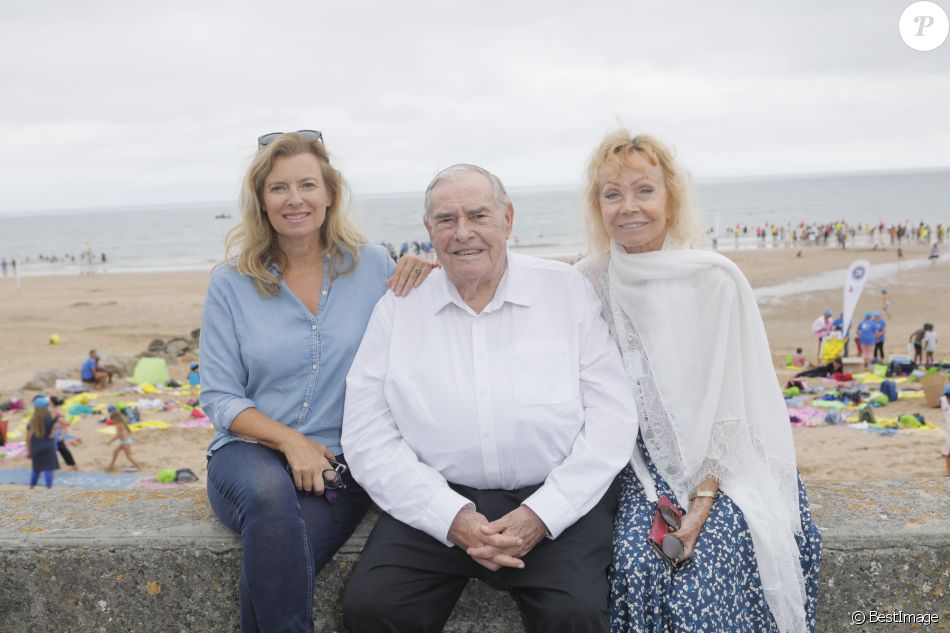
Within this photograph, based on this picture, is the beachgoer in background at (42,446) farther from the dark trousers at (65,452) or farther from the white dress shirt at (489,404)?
the white dress shirt at (489,404)

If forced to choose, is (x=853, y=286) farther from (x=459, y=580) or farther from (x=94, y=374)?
(x=459, y=580)

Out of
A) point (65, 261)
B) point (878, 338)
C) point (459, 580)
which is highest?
point (459, 580)

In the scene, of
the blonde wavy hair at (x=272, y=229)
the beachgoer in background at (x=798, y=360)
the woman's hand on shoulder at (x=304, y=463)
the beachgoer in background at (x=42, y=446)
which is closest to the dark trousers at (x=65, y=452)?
the beachgoer in background at (x=42, y=446)

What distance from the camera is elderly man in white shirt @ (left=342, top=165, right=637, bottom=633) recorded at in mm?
2355

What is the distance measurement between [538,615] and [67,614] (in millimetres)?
1517

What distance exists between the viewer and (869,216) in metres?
66.9

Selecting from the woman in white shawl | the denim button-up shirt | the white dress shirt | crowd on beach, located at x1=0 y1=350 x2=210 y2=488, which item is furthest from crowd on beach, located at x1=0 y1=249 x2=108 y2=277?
the woman in white shawl

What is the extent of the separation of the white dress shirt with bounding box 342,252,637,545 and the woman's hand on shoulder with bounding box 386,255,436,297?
7 cm

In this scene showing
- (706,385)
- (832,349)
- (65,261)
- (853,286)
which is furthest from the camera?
(65,261)

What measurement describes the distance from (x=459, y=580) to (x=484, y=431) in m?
0.48

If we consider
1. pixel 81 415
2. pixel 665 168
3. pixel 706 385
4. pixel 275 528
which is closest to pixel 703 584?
pixel 706 385

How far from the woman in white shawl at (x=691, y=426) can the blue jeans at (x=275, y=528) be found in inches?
36.1

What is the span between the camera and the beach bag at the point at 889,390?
469 inches

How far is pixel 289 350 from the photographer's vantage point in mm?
2836
